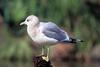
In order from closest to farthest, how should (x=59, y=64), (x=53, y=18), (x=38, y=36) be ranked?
1. (x=38, y=36)
2. (x=59, y=64)
3. (x=53, y=18)

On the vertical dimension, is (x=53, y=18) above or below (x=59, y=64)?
above

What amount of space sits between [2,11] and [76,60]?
6.99 feet

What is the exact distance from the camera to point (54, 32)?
3707 mm

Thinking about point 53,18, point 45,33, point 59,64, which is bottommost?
point 59,64

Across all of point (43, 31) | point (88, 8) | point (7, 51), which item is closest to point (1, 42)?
point (7, 51)

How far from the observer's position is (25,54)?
11250 millimetres

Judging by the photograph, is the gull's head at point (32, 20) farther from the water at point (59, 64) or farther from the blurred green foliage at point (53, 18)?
the blurred green foliage at point (53, 18)

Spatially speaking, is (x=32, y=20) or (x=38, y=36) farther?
(x=38, y=36)

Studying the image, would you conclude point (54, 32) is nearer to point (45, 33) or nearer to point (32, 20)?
point (45, 33)

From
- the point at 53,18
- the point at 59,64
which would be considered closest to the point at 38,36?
the point at 59,64

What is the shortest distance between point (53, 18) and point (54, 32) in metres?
7.42

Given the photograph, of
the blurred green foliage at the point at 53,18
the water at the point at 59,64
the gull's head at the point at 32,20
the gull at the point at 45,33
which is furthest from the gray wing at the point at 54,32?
the blurred green foliage at the point at 53,18

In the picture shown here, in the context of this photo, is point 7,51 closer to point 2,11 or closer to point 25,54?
point 25,54

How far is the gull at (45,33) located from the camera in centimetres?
353
